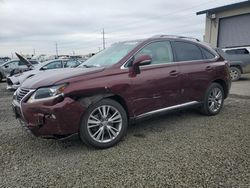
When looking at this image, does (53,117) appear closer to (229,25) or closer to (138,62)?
(138,62)

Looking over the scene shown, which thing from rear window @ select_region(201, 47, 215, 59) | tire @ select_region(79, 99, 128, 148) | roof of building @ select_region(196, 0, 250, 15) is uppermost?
roof of building @ select_region(196, 0, 250, 15)

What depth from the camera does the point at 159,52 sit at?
4402 mm

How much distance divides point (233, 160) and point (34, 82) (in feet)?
9.82

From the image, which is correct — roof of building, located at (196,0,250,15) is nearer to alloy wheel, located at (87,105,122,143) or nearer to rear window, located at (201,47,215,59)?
rear window, located at (201,47,215,59)

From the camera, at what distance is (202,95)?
5.05m

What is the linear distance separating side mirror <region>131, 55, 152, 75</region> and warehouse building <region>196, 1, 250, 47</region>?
1482cm

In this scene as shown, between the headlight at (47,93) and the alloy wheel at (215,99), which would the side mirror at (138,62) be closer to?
the headlight at (47,93)

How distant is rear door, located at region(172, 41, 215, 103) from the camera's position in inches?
182

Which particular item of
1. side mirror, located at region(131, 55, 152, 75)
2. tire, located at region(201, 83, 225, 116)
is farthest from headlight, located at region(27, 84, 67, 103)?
tire, located at region(201, 83, 225, 116)

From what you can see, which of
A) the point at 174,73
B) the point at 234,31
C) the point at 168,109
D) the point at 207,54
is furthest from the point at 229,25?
the point at 168,109

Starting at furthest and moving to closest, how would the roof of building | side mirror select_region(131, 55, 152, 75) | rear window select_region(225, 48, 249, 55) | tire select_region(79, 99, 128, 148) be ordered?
the roof of building → rear window select_region(225, 48, 249, 55) → side mirror select_region(131, 55, 152, 75) → tire select_region(79, 99, 128, 148)

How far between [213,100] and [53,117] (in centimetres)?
359

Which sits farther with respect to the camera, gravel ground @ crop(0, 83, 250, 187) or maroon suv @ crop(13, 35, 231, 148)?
maroon suv @ crop(13, 35, 231, 148)

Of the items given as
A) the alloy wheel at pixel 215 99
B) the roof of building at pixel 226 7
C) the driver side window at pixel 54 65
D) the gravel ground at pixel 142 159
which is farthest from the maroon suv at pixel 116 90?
the roof of building at pixel 226 7
